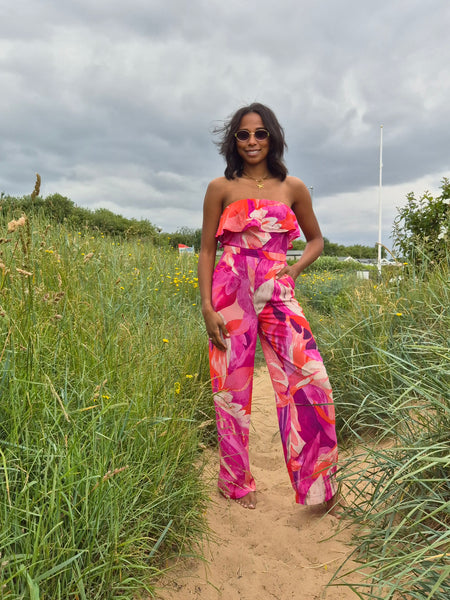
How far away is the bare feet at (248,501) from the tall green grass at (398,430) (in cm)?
57

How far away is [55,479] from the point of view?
1.37 m

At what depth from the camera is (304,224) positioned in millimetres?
2887

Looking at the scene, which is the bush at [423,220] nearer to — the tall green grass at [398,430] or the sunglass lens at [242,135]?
the tall green grass at [398,430]

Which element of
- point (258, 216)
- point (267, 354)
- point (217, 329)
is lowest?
point (267, 354)

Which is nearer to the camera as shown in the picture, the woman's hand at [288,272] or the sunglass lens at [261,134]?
the woman's hand at [288,272]

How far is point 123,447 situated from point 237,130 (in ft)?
6.47

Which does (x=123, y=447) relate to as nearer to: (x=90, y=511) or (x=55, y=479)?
(x=90, y=511)

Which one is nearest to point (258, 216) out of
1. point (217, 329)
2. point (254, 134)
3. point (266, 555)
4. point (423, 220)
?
point (254, 134)

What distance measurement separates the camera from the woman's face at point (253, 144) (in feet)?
8.74

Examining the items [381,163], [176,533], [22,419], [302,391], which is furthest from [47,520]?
[381,163]

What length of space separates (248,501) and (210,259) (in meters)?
1.50

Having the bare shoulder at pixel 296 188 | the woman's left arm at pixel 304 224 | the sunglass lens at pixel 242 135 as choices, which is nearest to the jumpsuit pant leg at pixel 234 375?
the woman's left arm at pixel 304 224

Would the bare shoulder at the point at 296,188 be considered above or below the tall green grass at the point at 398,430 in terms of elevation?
above

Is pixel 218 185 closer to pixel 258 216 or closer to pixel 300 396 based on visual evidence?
pixel 258 216
